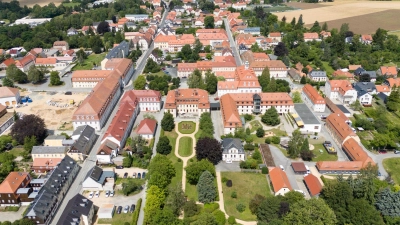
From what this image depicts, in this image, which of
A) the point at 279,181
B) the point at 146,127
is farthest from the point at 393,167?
the point at 146,127

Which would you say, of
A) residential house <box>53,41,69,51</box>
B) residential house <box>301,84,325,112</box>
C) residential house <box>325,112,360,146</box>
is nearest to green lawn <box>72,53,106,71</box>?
residential house <box>53,41,69,51</box>

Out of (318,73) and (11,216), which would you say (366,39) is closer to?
(318,73)

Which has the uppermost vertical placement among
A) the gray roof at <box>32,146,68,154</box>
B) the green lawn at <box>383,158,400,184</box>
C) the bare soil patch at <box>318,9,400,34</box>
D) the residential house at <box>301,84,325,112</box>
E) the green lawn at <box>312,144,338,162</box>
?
the bare soil patch at <box>318,9,400,34</box>

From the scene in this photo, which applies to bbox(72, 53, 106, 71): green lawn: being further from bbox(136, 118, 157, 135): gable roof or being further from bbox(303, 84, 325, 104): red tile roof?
bbox(303, 84, 325, 104): red tile roof

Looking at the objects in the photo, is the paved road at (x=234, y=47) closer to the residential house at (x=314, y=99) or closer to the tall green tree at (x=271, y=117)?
the residential house at (x=314, y=99)

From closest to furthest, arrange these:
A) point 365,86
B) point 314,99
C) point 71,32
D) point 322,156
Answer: point 322,156 < point 314,99 < point 365,86 < point 71,32

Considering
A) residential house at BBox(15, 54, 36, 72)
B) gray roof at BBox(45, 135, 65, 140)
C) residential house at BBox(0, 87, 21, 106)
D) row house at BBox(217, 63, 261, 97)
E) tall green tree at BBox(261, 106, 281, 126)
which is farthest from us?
residential house at BBox(15, 54, 36, 72)
